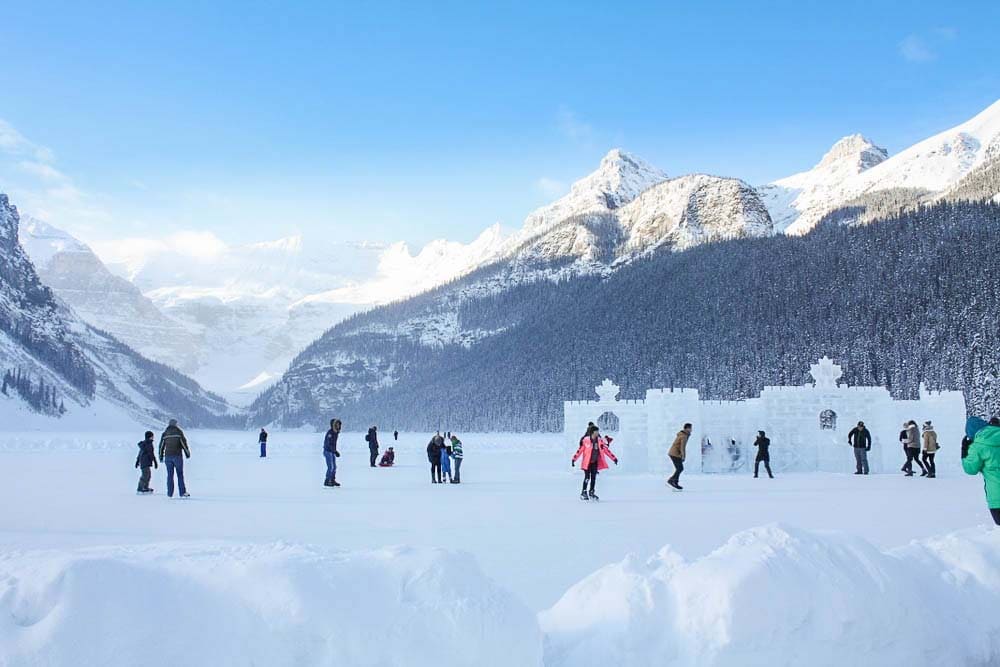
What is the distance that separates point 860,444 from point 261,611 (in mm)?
25350

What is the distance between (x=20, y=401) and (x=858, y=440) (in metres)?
121

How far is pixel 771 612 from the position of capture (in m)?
5.73

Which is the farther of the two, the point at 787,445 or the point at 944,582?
the point at 787,445

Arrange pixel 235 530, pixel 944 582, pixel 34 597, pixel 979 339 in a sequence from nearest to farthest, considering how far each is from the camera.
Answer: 1. pixel 34 597
2. pixel 944 582
3. pixel 235 530
4. pixel 979 339

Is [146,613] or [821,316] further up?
[821,316]

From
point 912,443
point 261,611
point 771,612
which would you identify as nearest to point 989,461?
point 771,612

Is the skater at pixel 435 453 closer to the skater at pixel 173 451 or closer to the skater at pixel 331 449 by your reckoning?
the skater at pixel 331 449

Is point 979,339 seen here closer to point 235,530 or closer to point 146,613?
point 235,530

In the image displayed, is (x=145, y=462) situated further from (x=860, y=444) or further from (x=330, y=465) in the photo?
(x=860, y=444)

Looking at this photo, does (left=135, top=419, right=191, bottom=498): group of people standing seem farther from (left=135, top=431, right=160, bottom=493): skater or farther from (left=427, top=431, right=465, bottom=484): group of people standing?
(left=427, top=431, right=465, bottom=484): group of people standing

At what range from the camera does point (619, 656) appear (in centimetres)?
550

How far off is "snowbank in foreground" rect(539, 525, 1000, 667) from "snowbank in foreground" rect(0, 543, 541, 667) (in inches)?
31.1

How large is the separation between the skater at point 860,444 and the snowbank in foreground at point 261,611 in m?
24.0

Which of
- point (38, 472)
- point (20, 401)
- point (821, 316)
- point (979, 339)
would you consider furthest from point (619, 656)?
point (20, 401)
